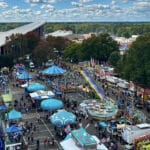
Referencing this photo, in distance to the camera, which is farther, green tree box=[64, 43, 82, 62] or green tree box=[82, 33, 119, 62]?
green tree box=[64, 43, 82, 62]

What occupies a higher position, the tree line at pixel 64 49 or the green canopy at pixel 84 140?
the green canopy at pixel 84 140

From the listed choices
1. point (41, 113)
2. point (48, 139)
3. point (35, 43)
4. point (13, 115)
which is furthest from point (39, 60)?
point (48, 139)

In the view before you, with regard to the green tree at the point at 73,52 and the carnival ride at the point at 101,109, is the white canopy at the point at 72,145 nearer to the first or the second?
the carnival ride at the point at 101,109

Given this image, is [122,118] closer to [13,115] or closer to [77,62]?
[13,115]

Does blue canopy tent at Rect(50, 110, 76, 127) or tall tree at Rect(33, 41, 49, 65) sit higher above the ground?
blue canopy tent at Rect(50, 110, 76, 127)

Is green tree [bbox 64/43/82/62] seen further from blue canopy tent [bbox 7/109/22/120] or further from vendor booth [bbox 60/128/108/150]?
vendor booth [bbox 60/128/108/150]

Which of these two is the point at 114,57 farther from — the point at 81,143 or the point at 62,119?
the point at 81,143

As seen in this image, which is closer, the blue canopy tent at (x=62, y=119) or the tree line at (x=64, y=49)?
the blue canopy tent at (x=62, y=119)

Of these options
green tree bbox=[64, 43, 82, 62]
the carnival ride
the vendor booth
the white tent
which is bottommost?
green tree bbox=[64, 43, 82, 62]

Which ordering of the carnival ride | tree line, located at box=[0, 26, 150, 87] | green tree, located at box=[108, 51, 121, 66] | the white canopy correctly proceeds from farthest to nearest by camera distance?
green tree, located at box=[108, 51, 121, 66], tree line, located at box=[0, 26, 150, 87], the carnival ride, the white canopy

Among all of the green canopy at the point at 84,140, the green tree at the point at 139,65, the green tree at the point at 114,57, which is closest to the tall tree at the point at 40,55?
the green tree at the point at 114,57

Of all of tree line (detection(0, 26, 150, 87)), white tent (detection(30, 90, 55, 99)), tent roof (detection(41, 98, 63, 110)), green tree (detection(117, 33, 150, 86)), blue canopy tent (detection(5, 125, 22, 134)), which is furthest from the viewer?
tree line (detection(0, 26, 150, 87))

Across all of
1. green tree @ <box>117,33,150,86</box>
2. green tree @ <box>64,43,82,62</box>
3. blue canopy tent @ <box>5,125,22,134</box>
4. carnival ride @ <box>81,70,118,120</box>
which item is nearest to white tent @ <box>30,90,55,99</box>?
carnival ride @ <box>81,70,118,120</box>
